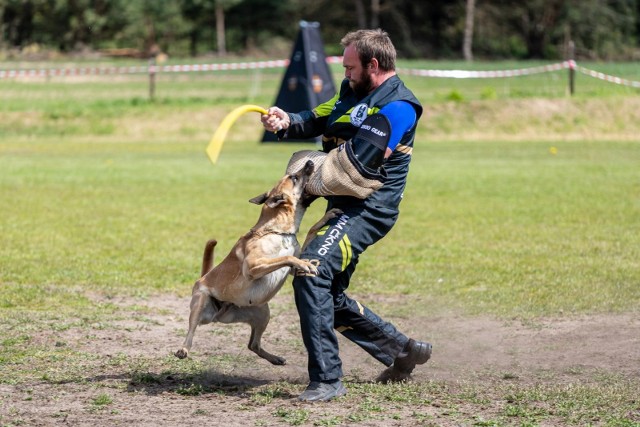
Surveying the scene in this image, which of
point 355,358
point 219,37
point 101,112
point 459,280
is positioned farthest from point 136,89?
point 355,358

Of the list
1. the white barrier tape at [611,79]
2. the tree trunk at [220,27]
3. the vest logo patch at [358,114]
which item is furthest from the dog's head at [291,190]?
the tree trunk at [220,27]

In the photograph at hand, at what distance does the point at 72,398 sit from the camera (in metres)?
5.64

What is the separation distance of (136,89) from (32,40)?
28643mm

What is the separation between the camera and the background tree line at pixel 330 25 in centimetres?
6144

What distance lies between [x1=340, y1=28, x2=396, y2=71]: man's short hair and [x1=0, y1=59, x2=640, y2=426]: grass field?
79.0 inches

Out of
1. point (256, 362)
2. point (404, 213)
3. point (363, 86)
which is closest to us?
point (363, 86)

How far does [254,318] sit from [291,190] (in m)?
1.02

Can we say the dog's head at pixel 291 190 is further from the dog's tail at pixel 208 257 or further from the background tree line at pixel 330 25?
the background tree line at pixel 330 25

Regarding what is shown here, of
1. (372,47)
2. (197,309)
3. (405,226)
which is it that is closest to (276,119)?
(372,47)

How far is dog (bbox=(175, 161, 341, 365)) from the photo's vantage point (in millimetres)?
5836

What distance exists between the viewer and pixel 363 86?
5.71 metres

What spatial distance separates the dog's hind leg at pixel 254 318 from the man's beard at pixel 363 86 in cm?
161

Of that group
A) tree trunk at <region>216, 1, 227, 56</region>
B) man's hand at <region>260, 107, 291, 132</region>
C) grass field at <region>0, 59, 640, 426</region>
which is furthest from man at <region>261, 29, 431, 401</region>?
tree trunk at <region>216, 1, 227, 56</region>

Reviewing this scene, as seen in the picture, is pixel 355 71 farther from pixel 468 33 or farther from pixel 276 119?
pixel 468 33
